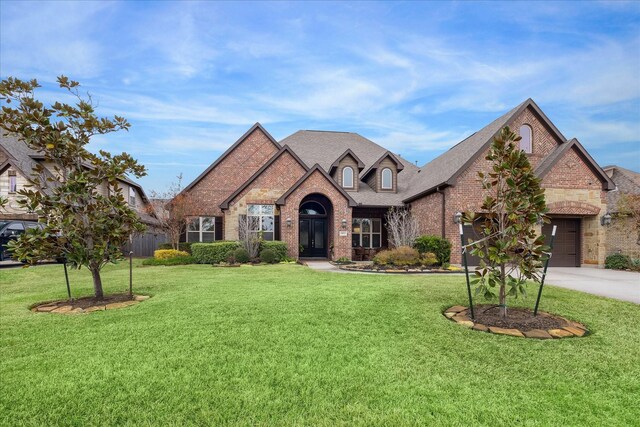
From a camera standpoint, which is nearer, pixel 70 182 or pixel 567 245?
Result: pixel 70 182

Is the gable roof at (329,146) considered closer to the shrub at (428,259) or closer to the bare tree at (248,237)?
the bare tree at (248,237)

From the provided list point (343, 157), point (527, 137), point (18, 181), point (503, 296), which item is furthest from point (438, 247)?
point (18, 181)

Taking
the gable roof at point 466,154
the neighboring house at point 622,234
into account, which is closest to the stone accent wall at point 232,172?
the gable roof at point 466,154

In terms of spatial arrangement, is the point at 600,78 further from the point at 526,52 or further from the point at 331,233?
the point at 331,233

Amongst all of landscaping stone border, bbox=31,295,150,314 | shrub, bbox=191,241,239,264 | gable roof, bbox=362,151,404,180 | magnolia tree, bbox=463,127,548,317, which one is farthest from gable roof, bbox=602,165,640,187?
landscaping stone border, bbox=31,295,150,314

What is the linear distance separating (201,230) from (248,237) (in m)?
4.97

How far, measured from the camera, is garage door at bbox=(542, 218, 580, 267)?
18.9 m

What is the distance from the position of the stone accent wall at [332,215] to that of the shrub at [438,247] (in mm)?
4625

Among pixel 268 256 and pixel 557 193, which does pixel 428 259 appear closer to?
pixel 268 256

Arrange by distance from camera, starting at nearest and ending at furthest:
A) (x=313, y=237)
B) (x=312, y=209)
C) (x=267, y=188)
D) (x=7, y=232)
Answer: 1. (x=7, y=232)
2. (x=267, y=188)
3. (x=313, y=237)
4. (x=312, y=209)

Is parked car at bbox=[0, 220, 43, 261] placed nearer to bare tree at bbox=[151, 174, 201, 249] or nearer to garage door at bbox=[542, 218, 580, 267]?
bare tree at bbox=[151, 174, 201, 249]

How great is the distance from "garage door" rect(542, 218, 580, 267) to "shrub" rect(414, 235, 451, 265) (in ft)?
21.7

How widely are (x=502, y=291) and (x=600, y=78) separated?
15.1 metres

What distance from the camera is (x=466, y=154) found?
62.2 ft
